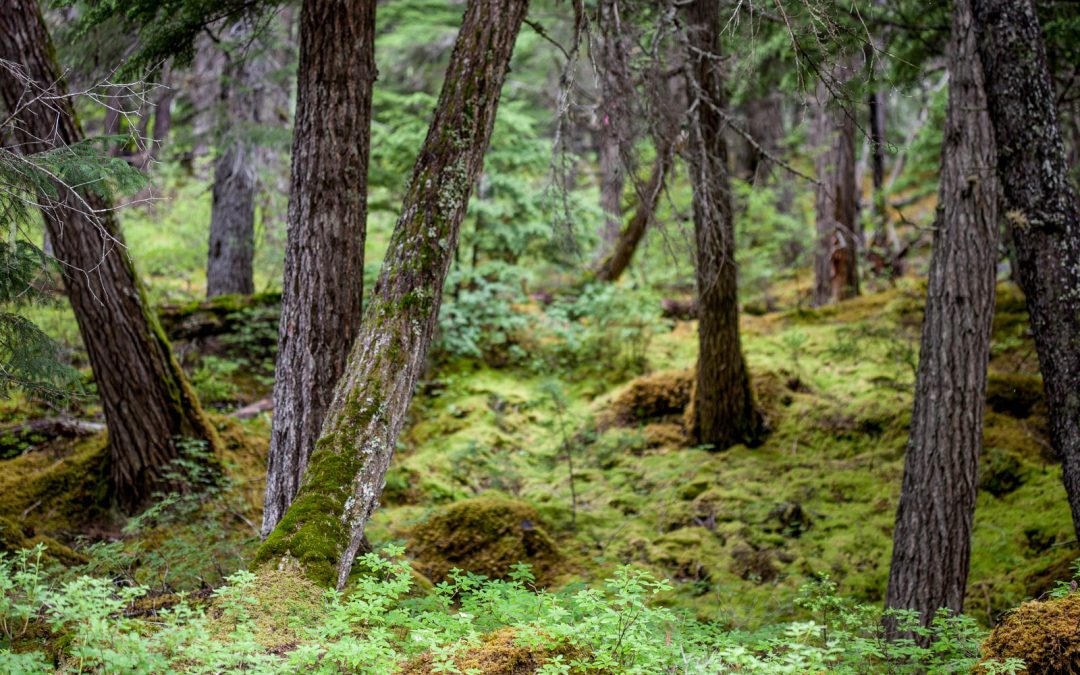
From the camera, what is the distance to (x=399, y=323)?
14.8 ft

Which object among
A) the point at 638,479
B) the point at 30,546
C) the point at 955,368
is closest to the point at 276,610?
the point at 30,546

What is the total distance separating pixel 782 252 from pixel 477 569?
1278 cm

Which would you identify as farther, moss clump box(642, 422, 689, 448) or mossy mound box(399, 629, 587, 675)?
moss clump box(642, 422, 689, 448)

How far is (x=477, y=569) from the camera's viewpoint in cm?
640

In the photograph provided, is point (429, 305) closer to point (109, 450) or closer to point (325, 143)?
point (325, 143)

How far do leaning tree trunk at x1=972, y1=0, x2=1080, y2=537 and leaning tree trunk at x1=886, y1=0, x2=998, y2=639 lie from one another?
17cm

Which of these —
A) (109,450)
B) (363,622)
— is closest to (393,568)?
(363,622)

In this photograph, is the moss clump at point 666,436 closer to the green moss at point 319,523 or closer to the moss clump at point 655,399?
the moss clump at point 655,399

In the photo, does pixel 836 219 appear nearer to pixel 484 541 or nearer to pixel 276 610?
pixel 484 541

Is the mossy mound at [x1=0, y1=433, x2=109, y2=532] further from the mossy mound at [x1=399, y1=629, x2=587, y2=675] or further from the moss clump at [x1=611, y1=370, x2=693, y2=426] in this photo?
the moss clump at [x1=611, y1=370, x2=693, y2=426]

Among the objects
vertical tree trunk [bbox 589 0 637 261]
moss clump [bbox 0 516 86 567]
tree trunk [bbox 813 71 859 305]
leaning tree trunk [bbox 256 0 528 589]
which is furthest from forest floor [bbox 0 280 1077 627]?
vertical tree trunk [bbox 589 0 637 261]

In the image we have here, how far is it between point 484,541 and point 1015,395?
5.85 meters

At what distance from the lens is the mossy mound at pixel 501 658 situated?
9.94ft

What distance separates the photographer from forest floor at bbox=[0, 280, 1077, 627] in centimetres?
621
